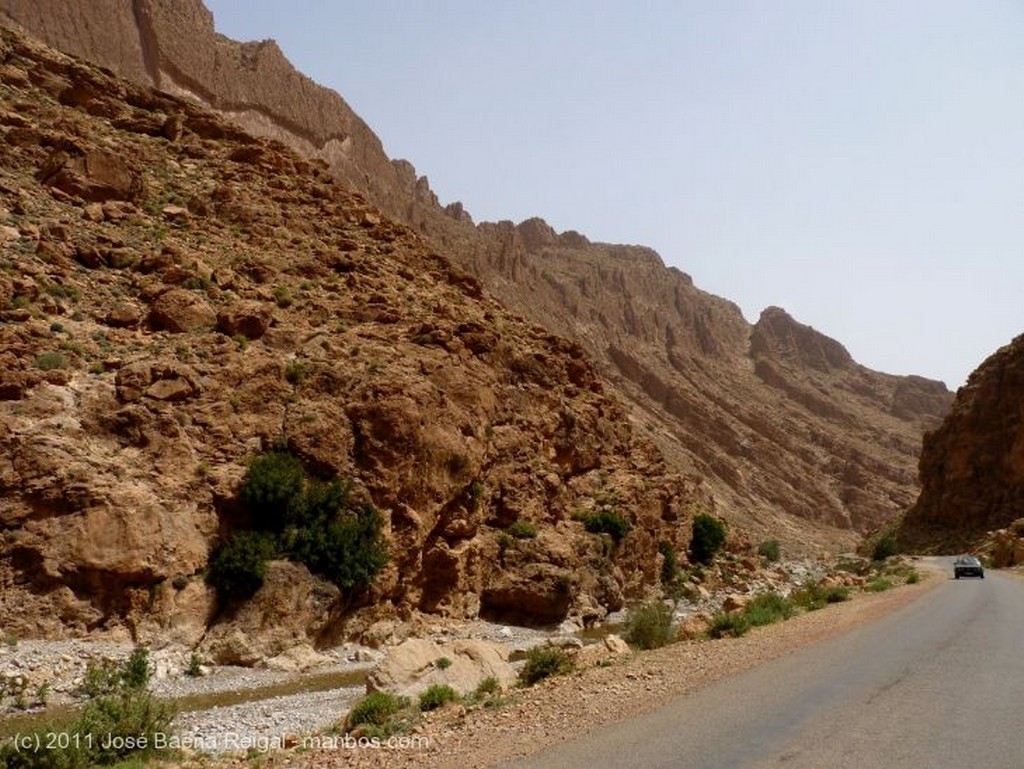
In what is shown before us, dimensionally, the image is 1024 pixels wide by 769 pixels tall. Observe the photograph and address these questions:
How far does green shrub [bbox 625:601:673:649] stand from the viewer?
15820 mm

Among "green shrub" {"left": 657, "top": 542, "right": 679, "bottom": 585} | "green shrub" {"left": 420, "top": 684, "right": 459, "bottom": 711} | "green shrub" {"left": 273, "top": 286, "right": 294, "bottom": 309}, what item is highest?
"green shrub" {"left": 273, "top": 286, "right": 294, "bottom": 309}

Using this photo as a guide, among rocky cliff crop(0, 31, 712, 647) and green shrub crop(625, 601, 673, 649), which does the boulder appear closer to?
green shrub crop(625, 601, 673, 649)

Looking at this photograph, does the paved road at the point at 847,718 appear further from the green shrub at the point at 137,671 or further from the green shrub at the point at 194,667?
the green shrub at the point at 194,667

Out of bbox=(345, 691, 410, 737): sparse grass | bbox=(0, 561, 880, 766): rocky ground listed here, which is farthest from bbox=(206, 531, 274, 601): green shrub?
bbox=(345, 691, 410, 737): sparse grass

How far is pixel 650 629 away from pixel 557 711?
740 cm

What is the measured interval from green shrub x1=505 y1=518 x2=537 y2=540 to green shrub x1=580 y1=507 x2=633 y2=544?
155 inches

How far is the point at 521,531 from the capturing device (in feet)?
95.1

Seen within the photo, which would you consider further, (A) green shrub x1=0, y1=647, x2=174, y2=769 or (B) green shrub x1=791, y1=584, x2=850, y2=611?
(B) green shrub x1=791, y1=584, x2=850, y2=611

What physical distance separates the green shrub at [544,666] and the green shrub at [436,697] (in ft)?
5.40

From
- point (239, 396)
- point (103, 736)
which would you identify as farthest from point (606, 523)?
point (103, 736)

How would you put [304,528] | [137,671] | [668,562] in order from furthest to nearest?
[668,562] < [304,528] < [137,671]

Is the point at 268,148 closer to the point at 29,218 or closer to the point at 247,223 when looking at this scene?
the point at 247,223

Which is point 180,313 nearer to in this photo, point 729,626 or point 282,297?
point 282,297

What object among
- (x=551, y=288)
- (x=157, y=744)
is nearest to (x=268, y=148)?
(x=157, y=744)
